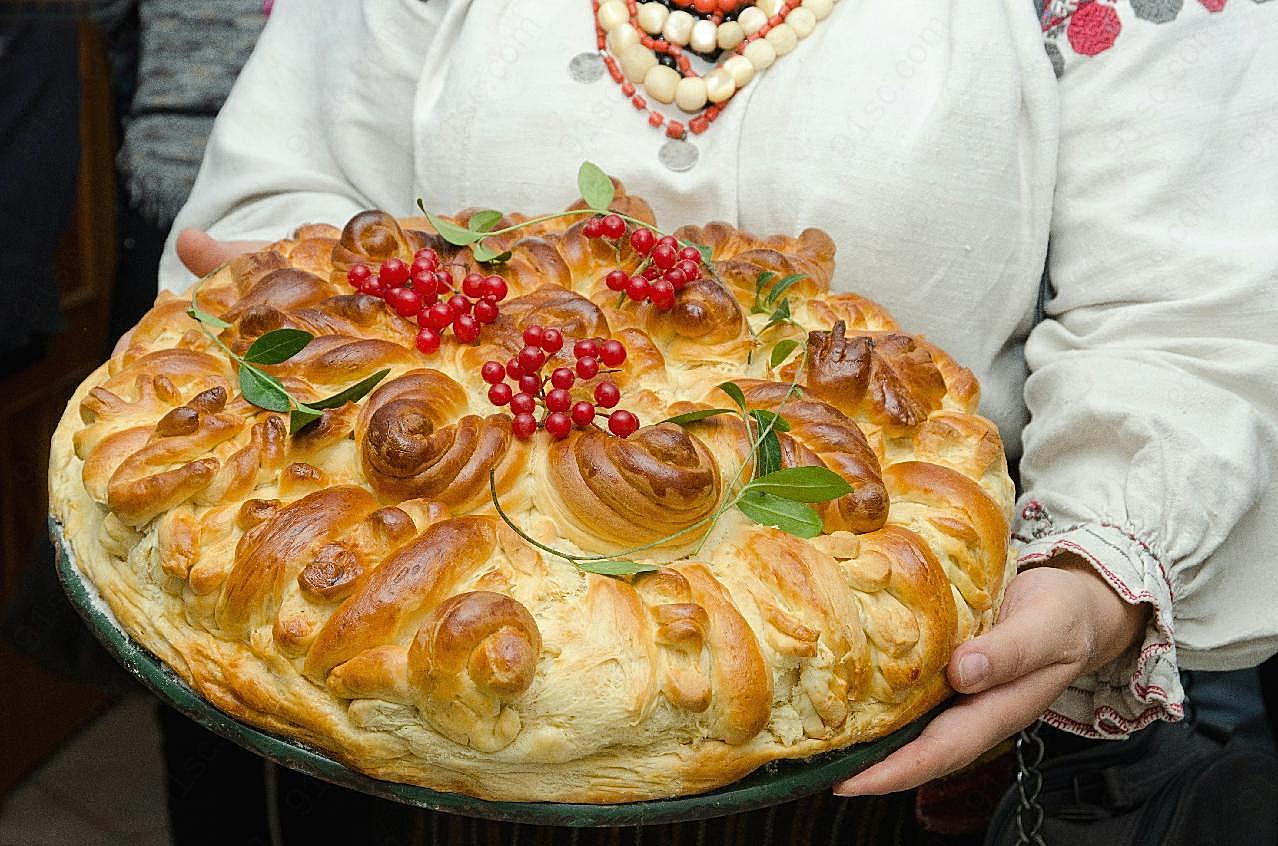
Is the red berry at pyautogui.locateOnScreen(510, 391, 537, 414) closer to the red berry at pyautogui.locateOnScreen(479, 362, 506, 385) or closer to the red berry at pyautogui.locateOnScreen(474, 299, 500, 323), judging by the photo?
the red berry at pyautogui.locateOnScreen(479, 362, 506, 385)

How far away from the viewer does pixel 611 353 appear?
110 centimetres

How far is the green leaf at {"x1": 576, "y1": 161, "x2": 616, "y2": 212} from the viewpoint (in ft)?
4.24

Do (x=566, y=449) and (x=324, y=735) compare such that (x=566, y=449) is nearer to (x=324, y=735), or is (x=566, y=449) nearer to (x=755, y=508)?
(x=755, y=508)

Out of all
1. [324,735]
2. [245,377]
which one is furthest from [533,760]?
[245,377]

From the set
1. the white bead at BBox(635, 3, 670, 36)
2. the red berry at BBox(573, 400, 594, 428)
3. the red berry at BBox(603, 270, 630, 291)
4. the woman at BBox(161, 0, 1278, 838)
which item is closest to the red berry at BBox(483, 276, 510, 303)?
the red berry at BBox(603, 270, 630, 291)

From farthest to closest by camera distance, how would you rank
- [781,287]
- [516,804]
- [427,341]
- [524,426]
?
[781,287] < [427,341] < [524,426] < [516,804]

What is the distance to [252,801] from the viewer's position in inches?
76.2

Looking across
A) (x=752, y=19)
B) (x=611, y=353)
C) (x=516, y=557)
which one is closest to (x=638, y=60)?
(x=752, y=19)

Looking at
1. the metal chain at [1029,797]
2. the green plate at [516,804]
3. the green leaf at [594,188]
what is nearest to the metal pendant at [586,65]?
the green leaf at [594,188]

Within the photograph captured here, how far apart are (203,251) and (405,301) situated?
469 millimetres

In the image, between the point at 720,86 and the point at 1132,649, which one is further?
the point at 720,86

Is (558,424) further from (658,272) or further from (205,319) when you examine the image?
(205,319)

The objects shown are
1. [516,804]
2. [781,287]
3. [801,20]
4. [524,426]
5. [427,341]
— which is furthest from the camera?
[801,20]

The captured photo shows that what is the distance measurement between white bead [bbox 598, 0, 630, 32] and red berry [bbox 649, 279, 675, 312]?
1.38 ft
